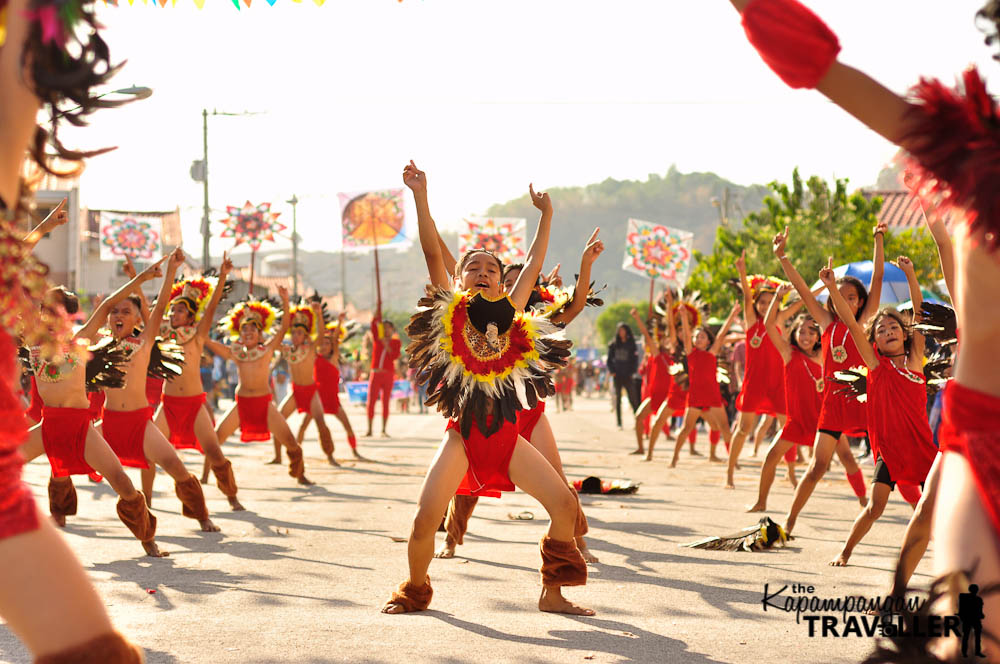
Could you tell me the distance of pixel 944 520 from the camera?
9.70ft

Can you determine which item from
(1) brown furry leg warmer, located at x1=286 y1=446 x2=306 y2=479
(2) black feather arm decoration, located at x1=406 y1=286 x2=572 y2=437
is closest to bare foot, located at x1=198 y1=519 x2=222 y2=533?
(1) brown furry leg warmer, located at x1=286 y1=446 x2=306 y2=479

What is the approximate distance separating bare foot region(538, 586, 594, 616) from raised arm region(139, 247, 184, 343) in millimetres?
3393

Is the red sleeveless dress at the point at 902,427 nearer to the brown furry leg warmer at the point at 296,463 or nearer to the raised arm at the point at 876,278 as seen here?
the raised arm at the point at 876,278

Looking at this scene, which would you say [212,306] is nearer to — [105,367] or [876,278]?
[105,367]

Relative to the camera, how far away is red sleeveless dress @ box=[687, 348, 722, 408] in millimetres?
16203

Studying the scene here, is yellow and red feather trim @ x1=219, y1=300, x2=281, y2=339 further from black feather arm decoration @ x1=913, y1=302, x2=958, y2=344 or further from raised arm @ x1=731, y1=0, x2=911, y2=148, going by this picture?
raised arm @ x1=731, y1=0, x2=911, y2=148

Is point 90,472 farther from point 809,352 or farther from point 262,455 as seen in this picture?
point 262,455

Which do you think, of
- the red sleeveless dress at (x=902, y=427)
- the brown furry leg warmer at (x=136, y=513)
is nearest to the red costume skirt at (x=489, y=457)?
the red sleeveless dress at (x=902, y=427)

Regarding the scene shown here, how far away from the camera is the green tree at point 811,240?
107 ft

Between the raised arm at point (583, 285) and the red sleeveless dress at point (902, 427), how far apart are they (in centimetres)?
187

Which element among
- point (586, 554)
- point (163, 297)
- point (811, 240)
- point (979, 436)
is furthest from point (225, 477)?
point (811, 240)

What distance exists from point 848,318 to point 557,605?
7.50 ft

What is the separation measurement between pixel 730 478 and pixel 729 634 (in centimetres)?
784

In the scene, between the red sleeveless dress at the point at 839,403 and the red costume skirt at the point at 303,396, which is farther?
the red costume skirt at the point at 303,396
